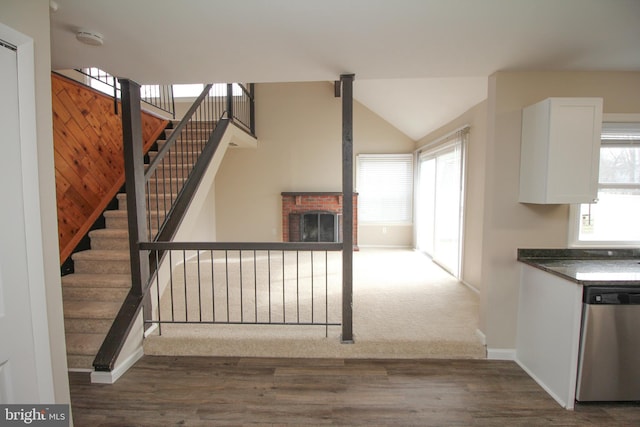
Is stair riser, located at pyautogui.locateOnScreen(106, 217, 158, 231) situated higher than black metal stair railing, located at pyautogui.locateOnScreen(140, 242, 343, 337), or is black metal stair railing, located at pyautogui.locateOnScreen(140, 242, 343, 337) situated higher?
stair riser, located at pyautogui.locateOnScreen(106, 217, 158, 231)

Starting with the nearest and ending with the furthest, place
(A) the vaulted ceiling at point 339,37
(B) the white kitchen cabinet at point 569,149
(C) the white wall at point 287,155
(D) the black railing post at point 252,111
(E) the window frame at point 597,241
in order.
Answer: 1. (A) the vaulted ceiling at point 339,37
2. (B) the white kitchen cabinet at point 569,149
3. (E) the window frame at point 597,241
4. (D) the black railing post at point 252,111
5. (C) the white wall at point 287,155

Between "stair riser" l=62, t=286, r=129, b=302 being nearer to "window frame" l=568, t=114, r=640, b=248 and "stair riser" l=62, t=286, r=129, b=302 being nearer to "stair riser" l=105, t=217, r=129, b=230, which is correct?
"stair riser" l=105, t=217, r=129, b=230

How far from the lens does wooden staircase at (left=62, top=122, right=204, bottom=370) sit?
7.90 ft

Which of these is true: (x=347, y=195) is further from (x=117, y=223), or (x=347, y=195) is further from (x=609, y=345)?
(x=117, y=223)

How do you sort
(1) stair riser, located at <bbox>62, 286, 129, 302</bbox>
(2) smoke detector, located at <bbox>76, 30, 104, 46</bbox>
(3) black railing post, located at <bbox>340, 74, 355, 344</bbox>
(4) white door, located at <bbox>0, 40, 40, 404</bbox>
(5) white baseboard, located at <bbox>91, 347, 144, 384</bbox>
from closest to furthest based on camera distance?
1. (4) white door, located at <bbox>0, 40, 40, 404</bbox>
2. (2) smoke detector, located at <bbox>76, 30, 104, 46</bbox>
3. (5) white baseboard, located at <bbox>91, 347, 144, 384</bbox>
4. (3) black railing post, located at <bbox>340, 74, 355, 344</bbox>
5. (1) stair riser, located at <bbox>62, 286, 129, 302</bbox>

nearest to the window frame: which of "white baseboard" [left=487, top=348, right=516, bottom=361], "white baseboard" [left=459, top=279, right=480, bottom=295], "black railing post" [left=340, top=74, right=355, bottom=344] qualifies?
"white baseboard" [left=487, top=348, right=516, bottom=361]

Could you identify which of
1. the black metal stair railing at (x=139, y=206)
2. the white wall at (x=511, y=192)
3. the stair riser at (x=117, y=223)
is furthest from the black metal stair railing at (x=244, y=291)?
the white wall at (x=511, y=192)

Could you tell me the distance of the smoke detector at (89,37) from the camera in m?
1.78

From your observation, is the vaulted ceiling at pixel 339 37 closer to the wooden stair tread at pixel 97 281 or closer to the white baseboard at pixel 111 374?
the wooden stair tread at pixel 97 281

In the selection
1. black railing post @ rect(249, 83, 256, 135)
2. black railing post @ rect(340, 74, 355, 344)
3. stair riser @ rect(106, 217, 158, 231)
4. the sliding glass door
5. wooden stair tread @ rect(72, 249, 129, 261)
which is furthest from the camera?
black railing post @ rect(249, 83, 256, 135)

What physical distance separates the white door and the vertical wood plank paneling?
6.79 feet

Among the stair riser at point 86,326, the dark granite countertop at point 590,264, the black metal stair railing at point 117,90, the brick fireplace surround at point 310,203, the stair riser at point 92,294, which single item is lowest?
the stair riser at point 86,326

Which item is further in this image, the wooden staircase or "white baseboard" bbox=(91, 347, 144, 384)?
the wooden staircase

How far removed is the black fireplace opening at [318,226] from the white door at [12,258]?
507cm
